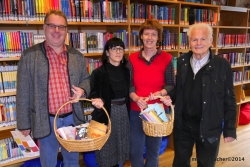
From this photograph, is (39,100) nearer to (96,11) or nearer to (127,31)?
(96,11)

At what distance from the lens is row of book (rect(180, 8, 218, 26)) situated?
2.96 meters

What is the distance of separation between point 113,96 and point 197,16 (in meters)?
2.05

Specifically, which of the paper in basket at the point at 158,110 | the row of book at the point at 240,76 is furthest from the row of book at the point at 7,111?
the row of book at the point at 240,76

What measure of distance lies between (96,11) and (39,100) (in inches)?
48.8

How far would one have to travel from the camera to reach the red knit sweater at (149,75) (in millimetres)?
1791

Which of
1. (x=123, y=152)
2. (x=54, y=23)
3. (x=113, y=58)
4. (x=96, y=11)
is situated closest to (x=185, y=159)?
(x=123, y=152)

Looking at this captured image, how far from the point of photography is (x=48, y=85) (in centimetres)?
151

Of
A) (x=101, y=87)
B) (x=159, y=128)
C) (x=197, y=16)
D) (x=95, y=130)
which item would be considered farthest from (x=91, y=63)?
(x=197, y=16)

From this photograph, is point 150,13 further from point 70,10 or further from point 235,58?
point 235,58

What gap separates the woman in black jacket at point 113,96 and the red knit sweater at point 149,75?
86mm

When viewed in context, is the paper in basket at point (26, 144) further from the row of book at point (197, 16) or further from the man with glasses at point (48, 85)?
the row of book at point (197, 16)

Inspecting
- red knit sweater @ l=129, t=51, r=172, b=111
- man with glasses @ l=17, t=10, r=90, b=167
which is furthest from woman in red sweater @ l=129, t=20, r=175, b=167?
man with glasses @ l=17, t=10, r=90, b=167

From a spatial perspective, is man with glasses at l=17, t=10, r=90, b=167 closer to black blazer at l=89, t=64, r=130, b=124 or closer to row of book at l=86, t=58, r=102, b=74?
black blazer at l=89, t=64, r=130, b=124

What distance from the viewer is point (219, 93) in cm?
154
